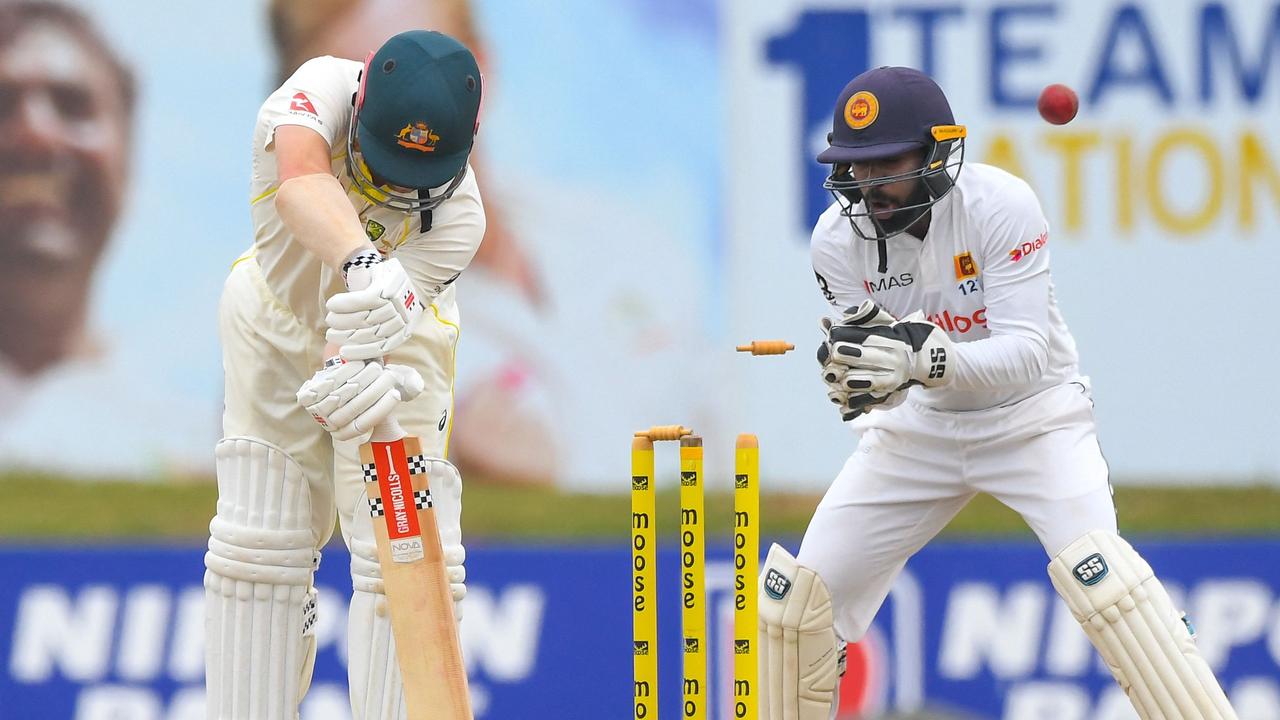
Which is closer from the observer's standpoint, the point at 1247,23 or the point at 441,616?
the point at 441,616

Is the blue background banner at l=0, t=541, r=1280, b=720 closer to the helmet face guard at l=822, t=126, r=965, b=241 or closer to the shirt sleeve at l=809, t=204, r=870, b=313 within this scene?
the shirt sleeve at l=809, t=204, r=870, b=313

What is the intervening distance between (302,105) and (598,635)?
2.17m

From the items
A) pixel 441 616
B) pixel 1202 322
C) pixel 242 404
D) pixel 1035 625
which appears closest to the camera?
pixel 441 616

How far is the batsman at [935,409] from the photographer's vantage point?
10.8 ft

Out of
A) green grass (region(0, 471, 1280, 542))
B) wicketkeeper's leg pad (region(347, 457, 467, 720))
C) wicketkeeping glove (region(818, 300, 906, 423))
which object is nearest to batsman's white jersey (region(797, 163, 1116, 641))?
wicketkeeping glove (region(818, 300, 906, 423))

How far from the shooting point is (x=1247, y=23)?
244 inches

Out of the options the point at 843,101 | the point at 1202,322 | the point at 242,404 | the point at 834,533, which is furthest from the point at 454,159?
the point at 1202,322

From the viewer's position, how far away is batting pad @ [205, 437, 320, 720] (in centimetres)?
315

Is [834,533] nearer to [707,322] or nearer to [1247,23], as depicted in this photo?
[707,322]

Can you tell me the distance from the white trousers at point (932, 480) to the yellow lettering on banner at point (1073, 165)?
2.67 m

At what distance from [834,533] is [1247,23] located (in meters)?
3.38

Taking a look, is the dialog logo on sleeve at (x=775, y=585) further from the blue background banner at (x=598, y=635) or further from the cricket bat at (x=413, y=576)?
the blue background banner at (x=598, y=635)

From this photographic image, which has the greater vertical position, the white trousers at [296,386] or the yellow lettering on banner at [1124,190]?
the yellow lettering on banner at [1124,190]

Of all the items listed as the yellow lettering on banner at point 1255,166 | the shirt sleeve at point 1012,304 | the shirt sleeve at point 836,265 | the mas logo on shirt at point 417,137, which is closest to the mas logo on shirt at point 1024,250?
the shirt sleeve at point 1012,304
